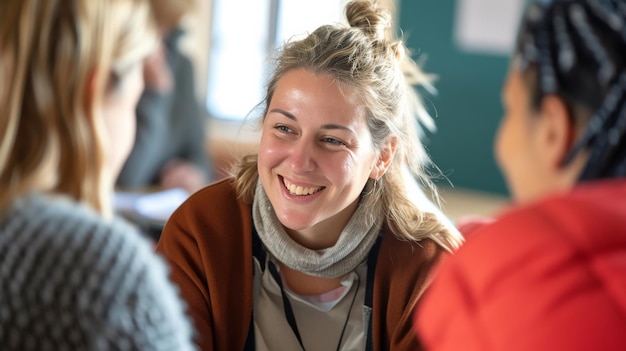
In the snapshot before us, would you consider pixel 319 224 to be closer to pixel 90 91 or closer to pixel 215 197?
pixel 215 197

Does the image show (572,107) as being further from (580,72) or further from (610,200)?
(610,200)

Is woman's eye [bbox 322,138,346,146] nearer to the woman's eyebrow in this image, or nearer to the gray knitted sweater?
the woman's eyebrow

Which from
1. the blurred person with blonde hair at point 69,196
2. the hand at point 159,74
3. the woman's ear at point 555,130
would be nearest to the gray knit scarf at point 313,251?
the blurred person with blonde hair at point 69,196

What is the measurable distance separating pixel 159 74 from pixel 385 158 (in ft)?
4.42

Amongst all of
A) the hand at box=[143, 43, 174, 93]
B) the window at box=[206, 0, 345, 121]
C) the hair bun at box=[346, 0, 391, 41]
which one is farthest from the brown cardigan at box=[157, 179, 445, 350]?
the window at box=[206, 0, 345, 121]

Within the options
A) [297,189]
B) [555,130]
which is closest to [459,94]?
[297,189]

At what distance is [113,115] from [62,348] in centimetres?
37

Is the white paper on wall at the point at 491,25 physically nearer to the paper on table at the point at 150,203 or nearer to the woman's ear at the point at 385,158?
the paper on table at the point at 150,203

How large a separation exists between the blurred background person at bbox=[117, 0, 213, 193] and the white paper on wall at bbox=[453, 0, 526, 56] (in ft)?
11.9

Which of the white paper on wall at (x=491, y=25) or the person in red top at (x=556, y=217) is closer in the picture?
the person in red top at (x=556, y=217)

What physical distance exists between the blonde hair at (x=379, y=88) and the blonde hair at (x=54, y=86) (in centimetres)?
75

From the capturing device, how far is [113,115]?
1.32 metres

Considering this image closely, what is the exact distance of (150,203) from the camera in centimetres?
280

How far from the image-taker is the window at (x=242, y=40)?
303 inches
